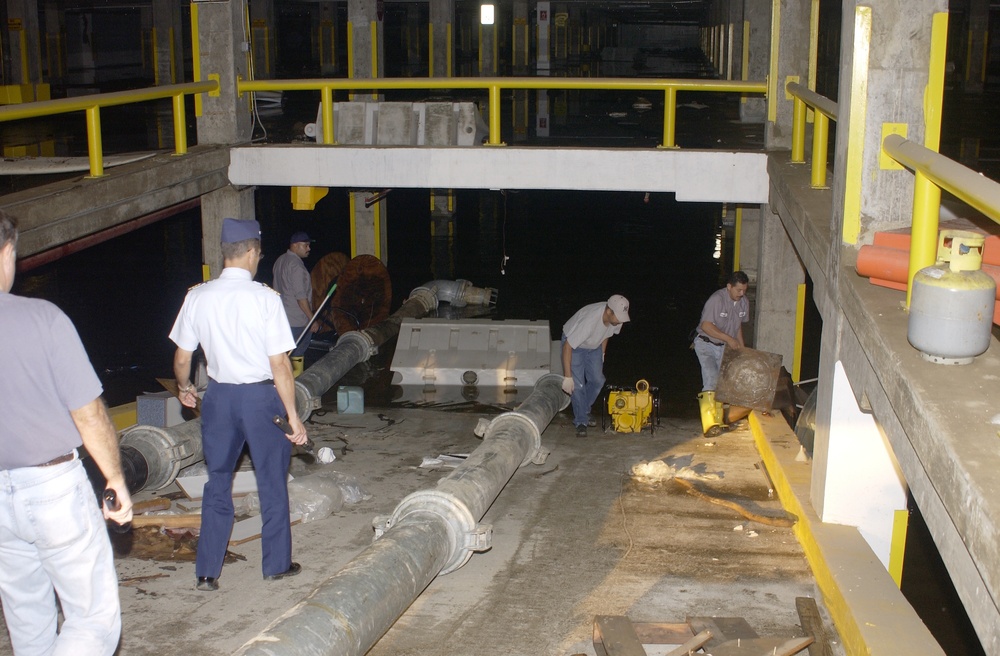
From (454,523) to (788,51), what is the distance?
6273 mm

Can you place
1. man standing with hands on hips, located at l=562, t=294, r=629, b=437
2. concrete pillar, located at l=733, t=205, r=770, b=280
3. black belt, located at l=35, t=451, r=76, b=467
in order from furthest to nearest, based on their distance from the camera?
concrete pillar, located at l=733, t=205, r=770, b=280
man standing with hands on hips, located at l=562, t=294, r=629, b=437
black belt, located at l=35, t=451, r=76, b=467

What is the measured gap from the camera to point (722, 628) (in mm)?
5484

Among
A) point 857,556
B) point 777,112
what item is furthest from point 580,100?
point 857,556

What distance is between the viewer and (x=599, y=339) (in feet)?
31.5

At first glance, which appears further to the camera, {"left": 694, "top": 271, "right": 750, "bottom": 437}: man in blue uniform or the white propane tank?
{"left": 694, "top": 271, "right": 750, "bottom": 437}: man in blue uniform

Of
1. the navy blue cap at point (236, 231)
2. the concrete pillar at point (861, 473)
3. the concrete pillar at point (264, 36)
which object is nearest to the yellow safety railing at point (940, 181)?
the concrete pillar at point (861, 473)

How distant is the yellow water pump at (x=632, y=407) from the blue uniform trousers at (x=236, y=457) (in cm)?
426

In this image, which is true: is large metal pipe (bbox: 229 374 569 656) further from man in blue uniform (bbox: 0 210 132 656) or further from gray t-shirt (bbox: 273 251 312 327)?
gray t-shirt (bbox: 273 251 312 327)

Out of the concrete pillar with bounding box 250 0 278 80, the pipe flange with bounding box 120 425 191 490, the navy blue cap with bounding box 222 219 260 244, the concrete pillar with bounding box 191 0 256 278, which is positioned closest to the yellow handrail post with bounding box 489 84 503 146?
the concrete pillar with bounding box 191 0 256 278

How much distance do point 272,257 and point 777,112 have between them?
12.0 meters

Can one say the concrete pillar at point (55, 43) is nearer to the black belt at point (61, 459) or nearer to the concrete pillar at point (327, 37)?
the concrete pillar at point (327, 37)

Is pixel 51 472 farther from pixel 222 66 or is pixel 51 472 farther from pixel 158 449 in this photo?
pixel 222 66

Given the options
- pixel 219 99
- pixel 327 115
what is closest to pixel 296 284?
pixel 327 115

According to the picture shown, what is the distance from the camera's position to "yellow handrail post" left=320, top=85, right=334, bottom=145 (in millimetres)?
10664
